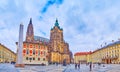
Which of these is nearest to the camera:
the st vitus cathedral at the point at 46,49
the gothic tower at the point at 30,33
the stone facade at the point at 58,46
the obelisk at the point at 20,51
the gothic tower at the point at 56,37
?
the obelisk at the point at 20,51

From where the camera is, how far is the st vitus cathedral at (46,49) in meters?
76.5

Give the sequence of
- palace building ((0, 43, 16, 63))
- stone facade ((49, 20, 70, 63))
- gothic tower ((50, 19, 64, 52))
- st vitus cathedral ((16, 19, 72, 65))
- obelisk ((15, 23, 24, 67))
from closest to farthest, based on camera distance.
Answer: obelisk ((15, 23, 24, 67)) < st vitus cathedral ((16, 19, 72, 65)) < palace building ((0, 43, 16, 63)) < stone facade ((49, 20, 70, 63)) < gothic tower ((50, 19, 64, 52))

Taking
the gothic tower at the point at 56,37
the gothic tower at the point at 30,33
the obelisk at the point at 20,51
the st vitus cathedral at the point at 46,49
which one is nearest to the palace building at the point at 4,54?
the st vitus cathedral at the point at 46,49

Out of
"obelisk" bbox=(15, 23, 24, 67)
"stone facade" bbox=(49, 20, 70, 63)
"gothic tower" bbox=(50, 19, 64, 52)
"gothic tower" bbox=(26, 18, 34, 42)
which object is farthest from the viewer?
"gothic tower" bbox=(26, 18, 34, 42)

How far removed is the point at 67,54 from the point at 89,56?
28.2 metres

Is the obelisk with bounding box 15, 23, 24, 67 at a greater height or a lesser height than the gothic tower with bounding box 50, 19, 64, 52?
lesser

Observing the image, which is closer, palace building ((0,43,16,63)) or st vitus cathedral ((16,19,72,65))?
st vitus cathedral ((16,19,72,65))

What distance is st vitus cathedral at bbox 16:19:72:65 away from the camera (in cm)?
7650

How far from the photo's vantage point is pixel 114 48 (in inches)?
3597

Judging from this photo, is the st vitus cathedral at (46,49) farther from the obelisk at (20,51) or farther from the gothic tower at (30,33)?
the obelisk at (20,51)

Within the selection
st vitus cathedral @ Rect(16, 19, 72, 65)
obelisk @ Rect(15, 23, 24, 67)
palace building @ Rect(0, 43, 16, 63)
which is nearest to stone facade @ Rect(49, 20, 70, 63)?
st vitus cathedral @ Rect(16, 19, 72, 65)

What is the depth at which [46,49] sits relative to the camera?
84875 millimetres

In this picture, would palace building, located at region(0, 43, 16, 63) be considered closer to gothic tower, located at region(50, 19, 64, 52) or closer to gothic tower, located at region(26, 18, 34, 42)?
gothic tower, located at region(26, 18, 34, 42)

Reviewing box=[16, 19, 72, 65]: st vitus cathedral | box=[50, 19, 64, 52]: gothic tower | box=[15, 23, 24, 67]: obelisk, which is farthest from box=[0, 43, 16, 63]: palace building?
box=[15, 23, 24, 67]: obelisk
